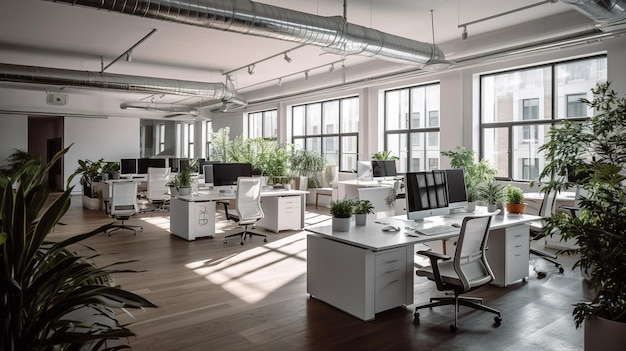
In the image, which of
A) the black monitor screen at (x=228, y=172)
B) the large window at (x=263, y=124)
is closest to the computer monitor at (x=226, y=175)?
the black monitor screen at (x=228, y=172)

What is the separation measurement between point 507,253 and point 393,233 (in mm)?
1493

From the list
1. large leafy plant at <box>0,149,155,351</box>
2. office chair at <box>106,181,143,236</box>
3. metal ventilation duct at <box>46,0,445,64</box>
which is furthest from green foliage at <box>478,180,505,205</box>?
office chair at <box>106,181,143,236</box>

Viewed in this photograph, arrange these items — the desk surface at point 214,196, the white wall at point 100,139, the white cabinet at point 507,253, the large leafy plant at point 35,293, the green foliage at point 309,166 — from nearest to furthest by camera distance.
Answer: the large leafy plant at point 35,293 → the white cabinet at point 507,253 → the desk surface at point 214,196 → the green foliage at point 309,166 → the white wall at point 100,139

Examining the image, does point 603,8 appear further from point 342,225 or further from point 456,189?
point 342,225

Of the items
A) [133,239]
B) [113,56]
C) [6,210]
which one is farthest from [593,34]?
[113,56]

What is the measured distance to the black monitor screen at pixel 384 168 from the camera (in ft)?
32.3

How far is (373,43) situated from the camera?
20.1 feet

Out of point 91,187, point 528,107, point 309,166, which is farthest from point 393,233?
point 91,187

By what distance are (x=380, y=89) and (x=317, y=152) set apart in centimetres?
302

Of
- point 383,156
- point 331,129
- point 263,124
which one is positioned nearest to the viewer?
point 383,156

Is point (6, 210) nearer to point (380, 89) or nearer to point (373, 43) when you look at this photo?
point (373, 43)

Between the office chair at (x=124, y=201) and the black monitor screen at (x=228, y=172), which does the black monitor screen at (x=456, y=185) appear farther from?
the office chair at (x=124, y=201)

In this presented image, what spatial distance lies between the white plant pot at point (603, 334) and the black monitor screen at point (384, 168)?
7254mm

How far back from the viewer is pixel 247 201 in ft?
22.9
